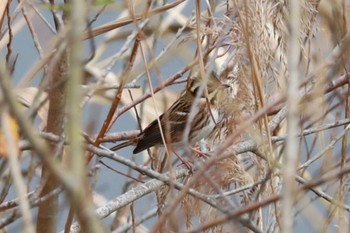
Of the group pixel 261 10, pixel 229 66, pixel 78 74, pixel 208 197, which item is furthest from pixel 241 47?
pixel 78 74

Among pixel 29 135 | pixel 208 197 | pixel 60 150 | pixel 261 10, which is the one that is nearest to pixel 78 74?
pixel 29 135

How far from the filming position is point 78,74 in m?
0.58

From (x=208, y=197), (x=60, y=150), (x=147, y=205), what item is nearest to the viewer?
(x=60, y=150)

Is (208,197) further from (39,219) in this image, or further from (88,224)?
(88,224)

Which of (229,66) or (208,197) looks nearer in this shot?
(208,197)

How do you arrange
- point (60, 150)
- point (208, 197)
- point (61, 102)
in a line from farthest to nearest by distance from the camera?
1. point (61, 102)
2. point (208, 197)
3. point (60, 150)

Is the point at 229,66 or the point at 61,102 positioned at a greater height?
the point at 229,66

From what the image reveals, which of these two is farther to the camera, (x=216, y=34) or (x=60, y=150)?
(x=216, y=34)

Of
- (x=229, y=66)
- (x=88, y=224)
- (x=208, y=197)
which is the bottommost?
(x=88, y=224)

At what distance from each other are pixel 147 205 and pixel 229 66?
0.35 meters

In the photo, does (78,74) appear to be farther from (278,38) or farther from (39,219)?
(278,38)

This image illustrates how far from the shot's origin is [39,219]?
1.34 m

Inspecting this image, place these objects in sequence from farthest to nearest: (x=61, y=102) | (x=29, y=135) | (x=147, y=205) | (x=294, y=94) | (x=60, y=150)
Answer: (x=147, y=205) → (x=61, y=102) → (x=60, y=150) → (x=294, y=94) → (x=29, y=135)

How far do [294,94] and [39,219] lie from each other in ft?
2.48
